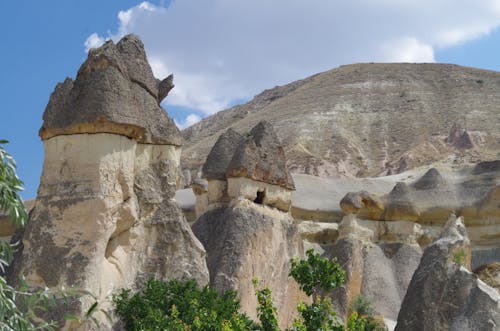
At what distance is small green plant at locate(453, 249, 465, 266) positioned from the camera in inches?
467

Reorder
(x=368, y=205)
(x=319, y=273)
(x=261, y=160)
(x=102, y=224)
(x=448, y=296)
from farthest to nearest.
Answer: (x=368, y=205)
(x=261, y=160)
(x=102, y=224)
(x=448, y=296)
(x=319, y=273)

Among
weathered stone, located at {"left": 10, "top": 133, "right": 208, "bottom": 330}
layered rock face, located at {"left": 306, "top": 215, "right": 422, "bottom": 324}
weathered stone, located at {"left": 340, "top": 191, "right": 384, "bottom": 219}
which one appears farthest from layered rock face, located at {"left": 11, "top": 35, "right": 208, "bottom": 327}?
weathered stone, located at {"left": 340, "top": 191, "right": 384, "bottom": 219}

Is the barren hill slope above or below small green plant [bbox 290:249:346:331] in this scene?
above

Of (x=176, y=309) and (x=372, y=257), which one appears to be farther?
(x=372, y=257)

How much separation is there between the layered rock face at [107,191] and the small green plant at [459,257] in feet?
13.1

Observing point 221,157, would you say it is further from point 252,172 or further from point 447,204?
point 447,204

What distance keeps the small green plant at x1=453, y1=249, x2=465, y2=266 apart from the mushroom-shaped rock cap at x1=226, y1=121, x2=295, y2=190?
625cm

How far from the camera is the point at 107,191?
40.9 feet

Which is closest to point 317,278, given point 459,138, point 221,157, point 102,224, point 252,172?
point 102,224

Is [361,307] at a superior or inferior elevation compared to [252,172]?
inferior

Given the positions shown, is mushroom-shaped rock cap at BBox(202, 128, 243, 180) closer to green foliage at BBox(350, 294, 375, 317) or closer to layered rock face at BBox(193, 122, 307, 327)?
layered rock face at BBox(193, 122, 307, 327)

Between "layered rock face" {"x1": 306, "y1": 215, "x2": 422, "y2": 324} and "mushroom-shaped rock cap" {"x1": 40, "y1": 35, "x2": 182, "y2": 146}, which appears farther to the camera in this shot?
"layered rock face" {"x1": 306, "y1": 215, "x2": 422, "y2": 324}

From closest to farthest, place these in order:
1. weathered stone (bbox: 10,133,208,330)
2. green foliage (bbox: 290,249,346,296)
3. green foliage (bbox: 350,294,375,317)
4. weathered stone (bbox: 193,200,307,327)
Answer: green foliage (bbox: 290,249,346,296), weathered stone (bbox: 10,133,208,330), weathered stone (bbox: 193,200,307,327), green foliage (bbox: 350,294,375,317)

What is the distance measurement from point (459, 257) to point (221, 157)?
777 cm
